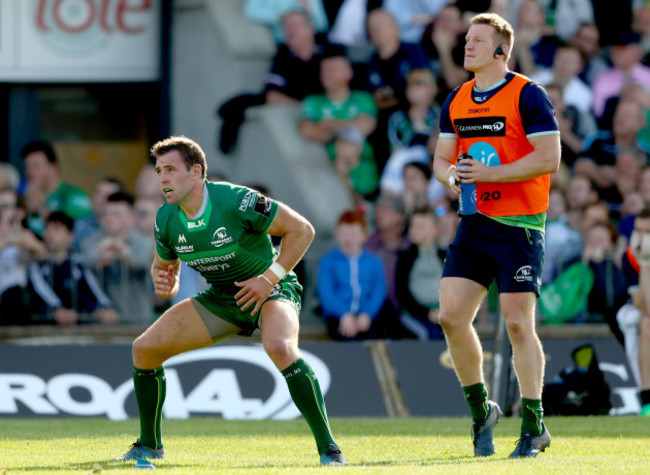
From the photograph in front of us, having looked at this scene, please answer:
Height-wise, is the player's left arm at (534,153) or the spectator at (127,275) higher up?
the player's left arm at (534,153)

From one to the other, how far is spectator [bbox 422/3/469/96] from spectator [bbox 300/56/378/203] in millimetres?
853

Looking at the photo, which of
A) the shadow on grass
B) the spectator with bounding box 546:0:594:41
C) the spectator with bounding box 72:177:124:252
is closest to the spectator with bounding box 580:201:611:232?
the spectator with bounding box 546:0:594:41

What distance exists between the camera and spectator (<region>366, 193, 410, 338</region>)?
1330cm

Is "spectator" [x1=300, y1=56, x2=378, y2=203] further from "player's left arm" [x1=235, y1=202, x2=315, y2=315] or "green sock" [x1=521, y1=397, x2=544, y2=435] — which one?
"green sock" [x1=521, y1=397, x2=544, y2=435]

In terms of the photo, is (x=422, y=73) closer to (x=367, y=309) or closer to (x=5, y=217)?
(x=367, y=309)

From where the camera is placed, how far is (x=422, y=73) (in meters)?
15.0

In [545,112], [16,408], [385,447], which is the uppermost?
[545,112]

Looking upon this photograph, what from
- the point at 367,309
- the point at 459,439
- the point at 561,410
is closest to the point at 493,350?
the point at 561,410

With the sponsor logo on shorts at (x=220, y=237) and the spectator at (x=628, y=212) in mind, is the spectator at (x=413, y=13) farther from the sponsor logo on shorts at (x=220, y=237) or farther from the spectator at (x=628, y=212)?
the sponsor logo on shorts at (x=220, y=237)

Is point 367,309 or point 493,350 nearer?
point 493,350

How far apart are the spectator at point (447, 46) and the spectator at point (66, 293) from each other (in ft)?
14.6

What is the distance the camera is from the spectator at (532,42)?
15.4 metres

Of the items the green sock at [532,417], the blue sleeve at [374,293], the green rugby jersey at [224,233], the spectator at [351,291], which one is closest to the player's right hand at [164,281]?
the green rugby jersey at [224,233]

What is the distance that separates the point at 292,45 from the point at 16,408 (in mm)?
5887
